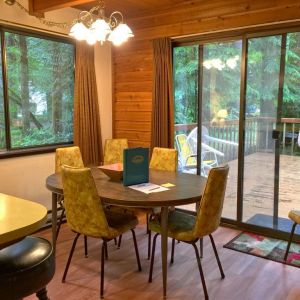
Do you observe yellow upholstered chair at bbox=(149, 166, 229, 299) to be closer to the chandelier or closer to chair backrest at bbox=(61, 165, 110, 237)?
chair backrest at bbox=(61, 165, 110, 237)

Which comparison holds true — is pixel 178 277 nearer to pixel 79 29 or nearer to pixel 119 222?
pixel 119 222

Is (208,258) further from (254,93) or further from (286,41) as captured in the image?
(286,41)

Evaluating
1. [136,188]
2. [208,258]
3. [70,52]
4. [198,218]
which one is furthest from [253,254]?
[70,52]

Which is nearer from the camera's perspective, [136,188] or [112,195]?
[112,195]

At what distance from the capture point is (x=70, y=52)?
4316mm

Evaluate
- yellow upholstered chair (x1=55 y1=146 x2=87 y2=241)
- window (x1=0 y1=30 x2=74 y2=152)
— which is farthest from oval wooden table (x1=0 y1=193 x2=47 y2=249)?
window (x1=0 y1=30 x2=74 y2=152)

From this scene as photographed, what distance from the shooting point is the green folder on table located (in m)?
2.68

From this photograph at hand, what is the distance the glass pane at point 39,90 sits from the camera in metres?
3.73

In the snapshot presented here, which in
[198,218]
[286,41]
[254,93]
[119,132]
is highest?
[286,41]

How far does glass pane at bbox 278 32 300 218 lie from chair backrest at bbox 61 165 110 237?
7.00 feet

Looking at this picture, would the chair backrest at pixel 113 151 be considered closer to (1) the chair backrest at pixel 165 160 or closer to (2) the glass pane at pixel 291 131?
(1) the chair backrest at pixel 165 160

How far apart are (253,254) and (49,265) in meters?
2.30

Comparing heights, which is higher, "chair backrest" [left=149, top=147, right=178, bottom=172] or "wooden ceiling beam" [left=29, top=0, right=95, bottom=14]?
"wooden ceiling beam" [left=29, top=0, right=95, bottom=14]

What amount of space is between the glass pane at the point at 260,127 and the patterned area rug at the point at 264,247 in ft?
0.77
